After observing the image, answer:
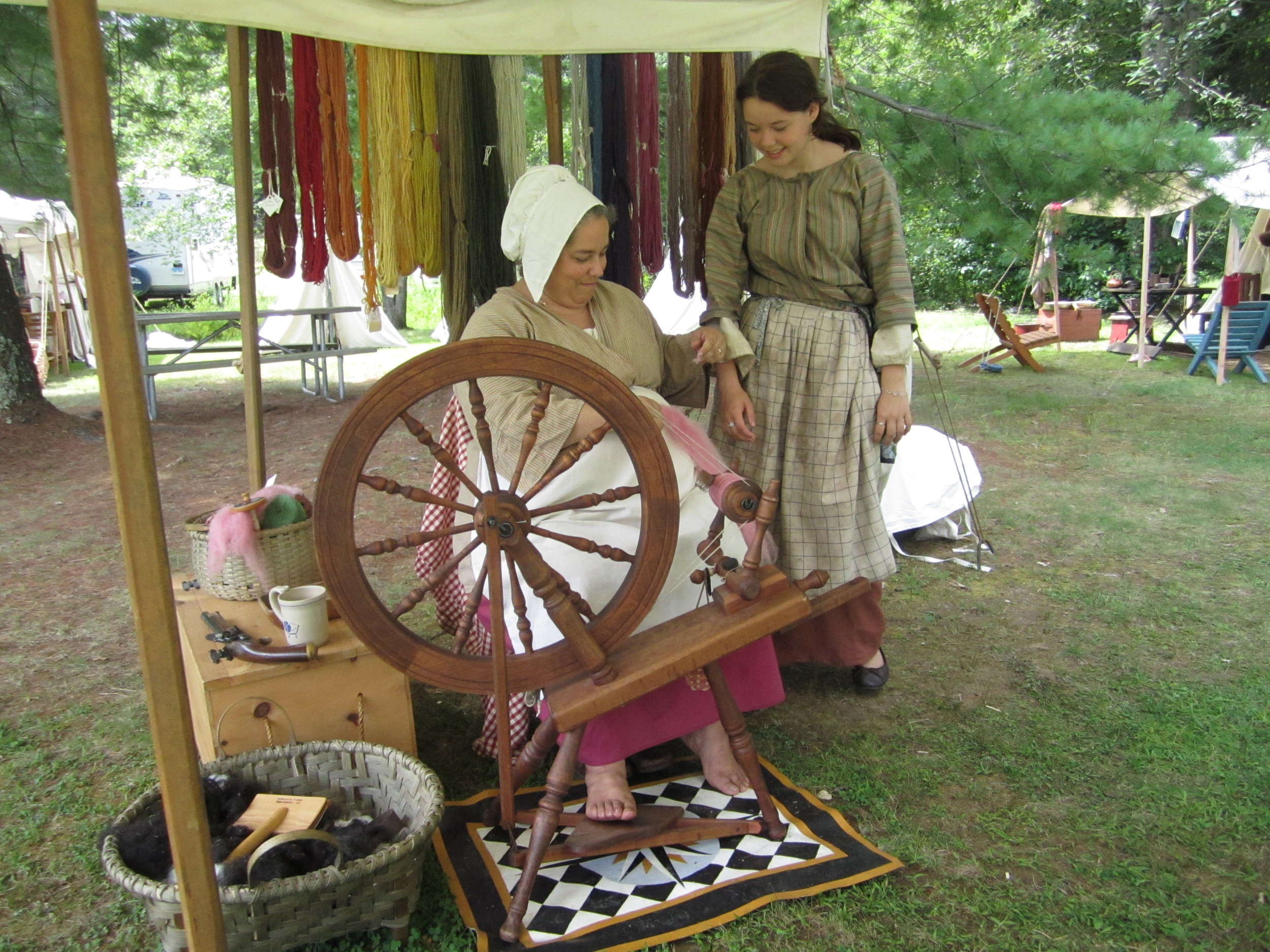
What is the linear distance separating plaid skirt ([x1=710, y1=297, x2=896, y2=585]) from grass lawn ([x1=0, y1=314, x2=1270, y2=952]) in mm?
515

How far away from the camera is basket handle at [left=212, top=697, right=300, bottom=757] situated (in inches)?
80.4

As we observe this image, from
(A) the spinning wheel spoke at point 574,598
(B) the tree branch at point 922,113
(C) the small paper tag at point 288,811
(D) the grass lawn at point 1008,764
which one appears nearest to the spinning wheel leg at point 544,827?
(D) the grass lawn at point 1008,764

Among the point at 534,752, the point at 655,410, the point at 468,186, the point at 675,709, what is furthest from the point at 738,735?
the point at 468,186

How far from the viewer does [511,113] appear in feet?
9.30

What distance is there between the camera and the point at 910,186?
4.73m

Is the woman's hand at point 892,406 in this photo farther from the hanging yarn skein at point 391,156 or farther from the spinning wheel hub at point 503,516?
the hanging yarn skein at point 391,156

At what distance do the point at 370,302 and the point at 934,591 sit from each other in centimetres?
239

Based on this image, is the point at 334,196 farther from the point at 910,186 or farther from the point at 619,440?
the point at 910,186

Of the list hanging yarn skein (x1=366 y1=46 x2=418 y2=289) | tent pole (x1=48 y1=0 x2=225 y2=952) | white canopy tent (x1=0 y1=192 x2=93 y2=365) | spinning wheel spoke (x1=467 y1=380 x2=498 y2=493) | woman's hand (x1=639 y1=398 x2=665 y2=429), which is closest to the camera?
tent pole (x1=48 y1=0 x2=225 y2=952)

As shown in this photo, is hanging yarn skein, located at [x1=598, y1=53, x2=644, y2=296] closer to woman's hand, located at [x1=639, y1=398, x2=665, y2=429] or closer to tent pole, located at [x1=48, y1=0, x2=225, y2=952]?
woman's hand, located at [x1=639, y1=398, x2=665, y2=429]

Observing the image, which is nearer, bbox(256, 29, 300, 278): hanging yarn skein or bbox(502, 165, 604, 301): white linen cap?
bbox(502, 165, 604, 301): white linen cap

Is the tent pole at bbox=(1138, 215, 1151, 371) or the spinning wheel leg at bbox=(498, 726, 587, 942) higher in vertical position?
the tent pole at bbox=(1138, 215, 1151, 371)

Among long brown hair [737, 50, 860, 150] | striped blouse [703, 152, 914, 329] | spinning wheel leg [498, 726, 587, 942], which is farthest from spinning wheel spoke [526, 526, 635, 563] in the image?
long brown hair [737, 50, 860, 150]

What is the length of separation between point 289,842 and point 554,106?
2.25 m
